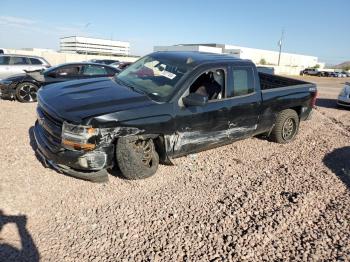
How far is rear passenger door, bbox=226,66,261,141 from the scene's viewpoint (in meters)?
4.93

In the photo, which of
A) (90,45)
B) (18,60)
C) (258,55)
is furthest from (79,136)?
(90,45)

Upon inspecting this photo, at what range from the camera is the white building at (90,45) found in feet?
336

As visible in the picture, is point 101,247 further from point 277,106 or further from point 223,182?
point 277,106

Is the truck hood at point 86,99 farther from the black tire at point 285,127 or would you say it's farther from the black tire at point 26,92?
the black tire at point 26,92

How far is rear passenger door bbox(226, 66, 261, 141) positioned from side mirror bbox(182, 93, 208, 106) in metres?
0.83

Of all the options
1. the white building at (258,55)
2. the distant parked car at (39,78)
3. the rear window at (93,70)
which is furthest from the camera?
the white building at (258,55)

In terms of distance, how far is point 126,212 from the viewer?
11.5 ft

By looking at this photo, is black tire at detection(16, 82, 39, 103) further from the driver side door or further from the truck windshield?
the driver side door

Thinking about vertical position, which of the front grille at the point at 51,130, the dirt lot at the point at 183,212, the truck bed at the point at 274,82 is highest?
the truck bed at the point at 274,82

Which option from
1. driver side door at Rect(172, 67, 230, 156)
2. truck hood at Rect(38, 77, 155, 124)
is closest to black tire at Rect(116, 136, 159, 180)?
driver side door at Rect(172, 67, 230, 156)

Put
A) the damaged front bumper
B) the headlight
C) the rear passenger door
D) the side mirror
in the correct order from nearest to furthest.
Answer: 1. the headlight
2. the damaged front bumper
3. the side mirror
4. the rear passenger door

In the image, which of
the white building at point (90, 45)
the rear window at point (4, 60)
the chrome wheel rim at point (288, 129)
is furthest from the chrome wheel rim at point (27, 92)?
the white building at point (90, 45)

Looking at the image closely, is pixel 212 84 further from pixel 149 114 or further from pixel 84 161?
pixel 84 161

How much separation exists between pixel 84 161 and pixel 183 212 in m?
1.32
